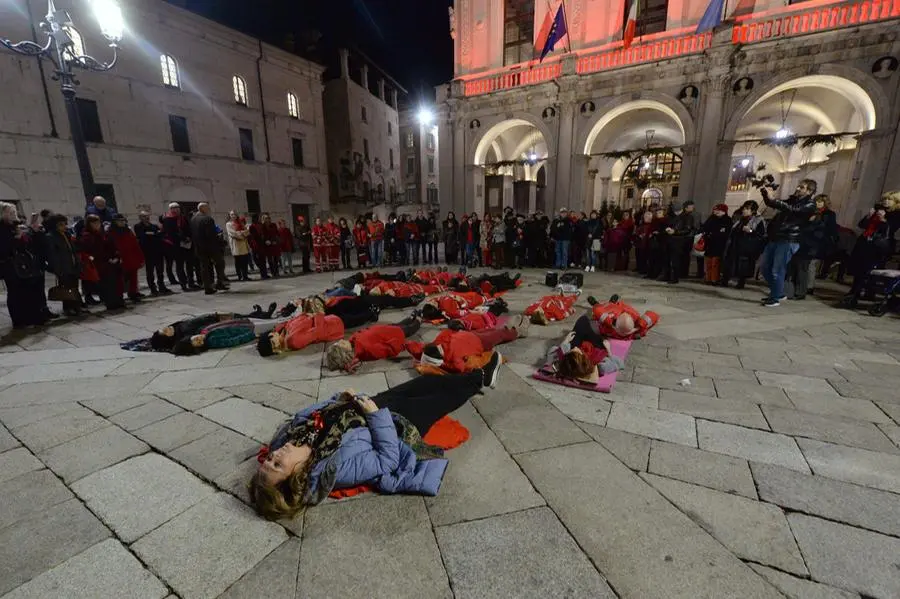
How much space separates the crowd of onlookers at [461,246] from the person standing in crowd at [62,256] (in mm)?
18

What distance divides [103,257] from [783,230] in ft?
39.6

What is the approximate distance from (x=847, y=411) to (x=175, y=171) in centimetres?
2166

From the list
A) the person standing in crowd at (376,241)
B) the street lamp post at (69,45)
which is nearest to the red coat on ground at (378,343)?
the street lamp post at (69,45)

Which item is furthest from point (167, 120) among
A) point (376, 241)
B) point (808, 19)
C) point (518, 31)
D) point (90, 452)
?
point (808, 19)

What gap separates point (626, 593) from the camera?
1662 mm

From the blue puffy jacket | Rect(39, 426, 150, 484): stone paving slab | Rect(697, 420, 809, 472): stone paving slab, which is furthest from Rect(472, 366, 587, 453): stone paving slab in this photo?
Rect(39, 426, 150, 484): stone paving slab

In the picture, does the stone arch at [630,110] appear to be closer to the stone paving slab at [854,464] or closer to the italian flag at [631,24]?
the italian flag at [631,24]

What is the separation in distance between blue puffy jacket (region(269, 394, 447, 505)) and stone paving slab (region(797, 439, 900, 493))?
2478 mm

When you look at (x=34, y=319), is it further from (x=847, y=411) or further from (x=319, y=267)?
(x=847, y=411)

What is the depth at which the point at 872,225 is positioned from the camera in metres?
6.41

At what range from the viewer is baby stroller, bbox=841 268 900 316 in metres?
5.92

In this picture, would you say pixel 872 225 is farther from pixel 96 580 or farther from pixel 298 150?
pixel 298 150

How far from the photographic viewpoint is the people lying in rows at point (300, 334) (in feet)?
15.0

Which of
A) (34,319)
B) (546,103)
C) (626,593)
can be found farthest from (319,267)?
(626,593)
